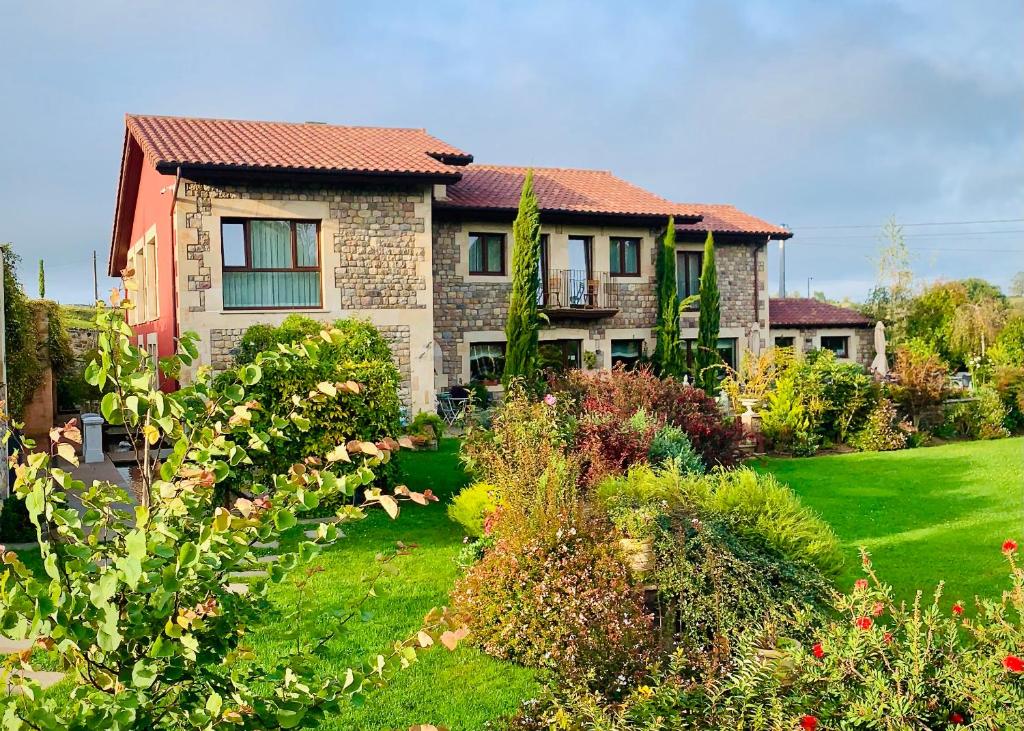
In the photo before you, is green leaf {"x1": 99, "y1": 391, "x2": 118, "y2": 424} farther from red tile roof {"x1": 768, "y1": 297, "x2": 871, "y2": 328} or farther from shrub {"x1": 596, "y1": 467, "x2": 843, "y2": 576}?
red tile roof {"x1": 768, "y1": 297, "x2": 871, "y2": 328}

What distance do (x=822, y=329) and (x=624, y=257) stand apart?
29.3 ft

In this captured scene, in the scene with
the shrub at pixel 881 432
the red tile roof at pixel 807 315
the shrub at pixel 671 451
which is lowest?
the shrub at pixel 881 432

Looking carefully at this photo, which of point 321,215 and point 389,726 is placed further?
point 321,215

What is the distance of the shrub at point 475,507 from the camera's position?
8039 millimetres

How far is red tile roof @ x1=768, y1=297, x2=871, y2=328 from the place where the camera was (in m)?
27.5

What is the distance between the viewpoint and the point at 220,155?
16109 millimetres

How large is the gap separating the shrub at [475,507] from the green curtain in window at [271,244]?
31.5 feet

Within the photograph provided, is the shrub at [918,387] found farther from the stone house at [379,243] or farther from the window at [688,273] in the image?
the window at [688,273]

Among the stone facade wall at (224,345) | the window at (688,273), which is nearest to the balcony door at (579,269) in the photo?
the window at (688,273)

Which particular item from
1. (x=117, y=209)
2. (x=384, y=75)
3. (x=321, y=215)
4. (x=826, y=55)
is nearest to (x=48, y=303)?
(x=117, y=209)

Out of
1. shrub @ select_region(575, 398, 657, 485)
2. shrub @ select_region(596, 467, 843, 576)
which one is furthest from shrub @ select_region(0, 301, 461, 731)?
shrub @ select_region(575, 398, 657, 485)

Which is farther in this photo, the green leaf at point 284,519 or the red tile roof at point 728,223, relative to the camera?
the red tile roof at point 728,223

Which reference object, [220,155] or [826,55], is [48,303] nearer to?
[220,155]

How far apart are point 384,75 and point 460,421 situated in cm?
944
